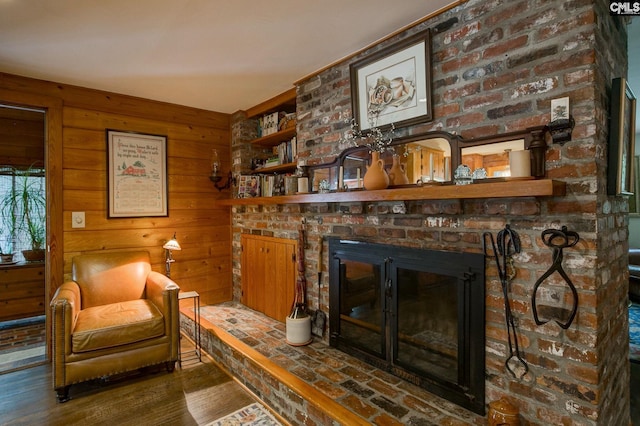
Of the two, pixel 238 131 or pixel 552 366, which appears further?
pixel 238 131

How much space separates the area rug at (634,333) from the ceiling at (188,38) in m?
3.24

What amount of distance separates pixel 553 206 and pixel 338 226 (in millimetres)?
1405

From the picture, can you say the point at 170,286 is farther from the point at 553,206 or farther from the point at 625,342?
the point at 625,342

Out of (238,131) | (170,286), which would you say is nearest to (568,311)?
(170,286)

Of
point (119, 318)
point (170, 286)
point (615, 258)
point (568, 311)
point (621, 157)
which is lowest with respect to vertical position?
point (119, 318)

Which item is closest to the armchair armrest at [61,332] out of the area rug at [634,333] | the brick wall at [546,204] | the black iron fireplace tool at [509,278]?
the brick wall at [546,204]

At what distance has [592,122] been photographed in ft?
4.68

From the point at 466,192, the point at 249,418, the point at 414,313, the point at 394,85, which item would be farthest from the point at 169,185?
the point at 466,192

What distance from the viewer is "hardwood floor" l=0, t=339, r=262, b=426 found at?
6.89 feet

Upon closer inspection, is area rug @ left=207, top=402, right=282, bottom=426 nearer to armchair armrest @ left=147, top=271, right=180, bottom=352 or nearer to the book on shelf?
armchair armrest @ left=147, top=271, right=180, bottom=352

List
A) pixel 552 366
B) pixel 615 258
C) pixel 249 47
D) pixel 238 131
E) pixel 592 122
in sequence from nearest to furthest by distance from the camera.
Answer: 1. pixel 592 122
2. pixel 552 366
3. pixel 615 258
4. pixel 249 47
5. pixel 238 131

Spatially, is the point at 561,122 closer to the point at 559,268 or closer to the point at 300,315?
the point at 559,268

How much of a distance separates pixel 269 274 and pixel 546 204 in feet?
8.06

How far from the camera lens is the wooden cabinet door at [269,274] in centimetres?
311
